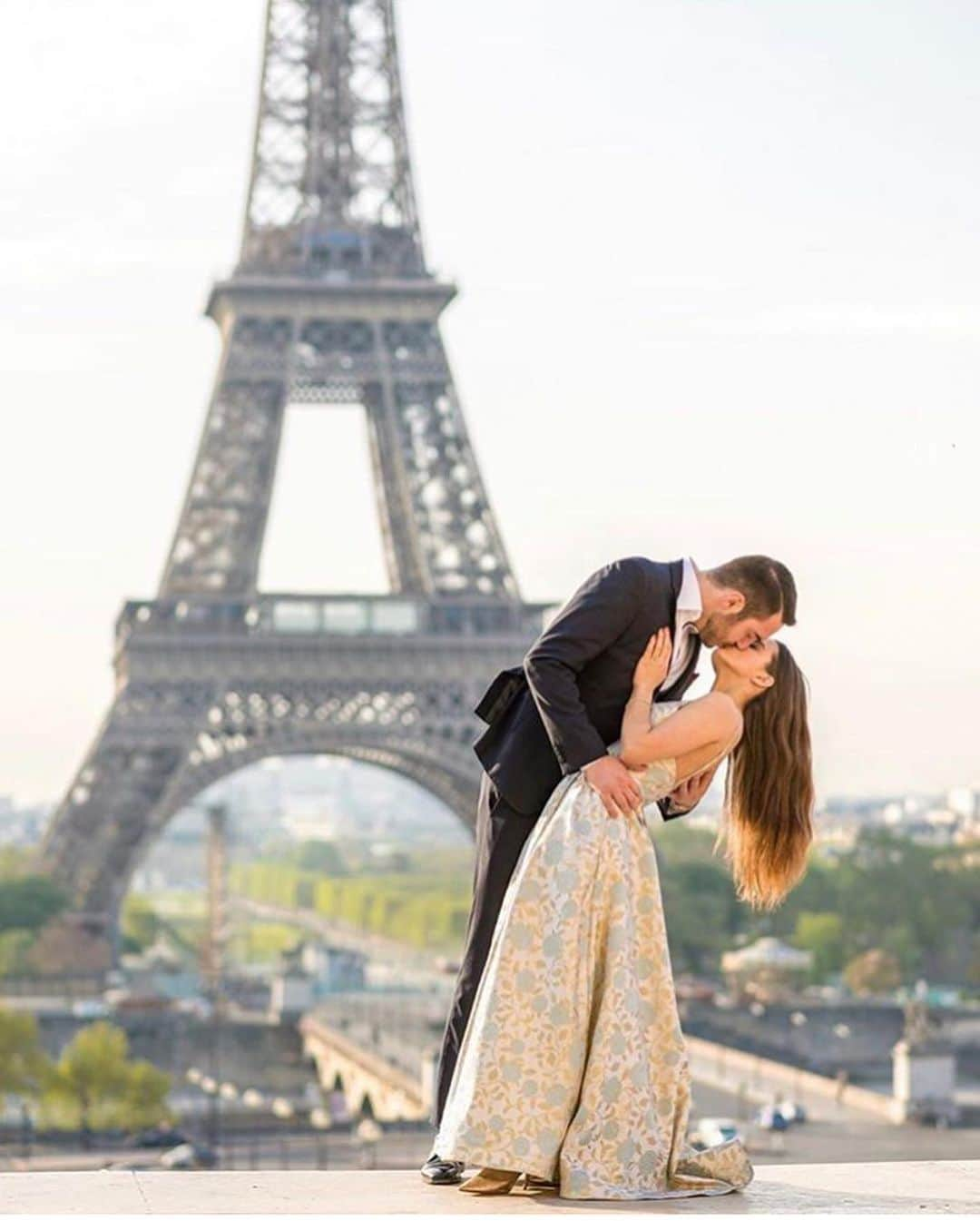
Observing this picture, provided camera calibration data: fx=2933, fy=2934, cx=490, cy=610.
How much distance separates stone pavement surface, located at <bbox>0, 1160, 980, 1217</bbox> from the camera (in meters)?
6.43

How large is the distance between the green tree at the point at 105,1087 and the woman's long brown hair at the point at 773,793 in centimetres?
3504

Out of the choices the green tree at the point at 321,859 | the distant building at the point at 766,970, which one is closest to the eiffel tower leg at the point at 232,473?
the distant building at the point at 766,970

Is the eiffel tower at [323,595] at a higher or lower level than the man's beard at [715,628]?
higher

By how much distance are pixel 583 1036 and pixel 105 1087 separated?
3591 centimetres

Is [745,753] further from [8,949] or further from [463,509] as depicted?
[8,949]

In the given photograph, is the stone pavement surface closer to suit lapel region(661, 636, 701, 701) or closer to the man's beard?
suit lapel region(661, 636, 701, 701)

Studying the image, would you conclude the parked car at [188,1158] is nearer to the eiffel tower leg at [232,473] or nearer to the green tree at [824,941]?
the eiffel tower leg at [232,473]

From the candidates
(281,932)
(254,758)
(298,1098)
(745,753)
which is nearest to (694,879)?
(298,1098)

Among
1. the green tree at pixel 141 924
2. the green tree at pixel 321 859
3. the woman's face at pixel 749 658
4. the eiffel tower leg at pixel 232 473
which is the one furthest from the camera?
the green tree at pixel 321 859

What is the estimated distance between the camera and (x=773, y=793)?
22.9 feet

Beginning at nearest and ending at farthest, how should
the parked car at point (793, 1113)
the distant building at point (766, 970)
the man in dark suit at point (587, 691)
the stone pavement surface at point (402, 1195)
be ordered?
the stone pavement surface at point (402, 1195)
the man in dark suit at point (587, 691)
the parked car at point (793, 1113)
the distant building at point (766, 970)

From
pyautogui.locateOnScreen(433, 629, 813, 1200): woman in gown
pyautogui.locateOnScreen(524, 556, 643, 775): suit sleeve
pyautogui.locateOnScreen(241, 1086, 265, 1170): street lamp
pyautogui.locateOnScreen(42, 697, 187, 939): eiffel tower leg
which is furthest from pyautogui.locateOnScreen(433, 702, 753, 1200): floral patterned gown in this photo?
pyautogui.locateOnScreen(42, 697, 187, 939): eiffel tower leg

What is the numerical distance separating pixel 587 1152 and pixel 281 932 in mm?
93893

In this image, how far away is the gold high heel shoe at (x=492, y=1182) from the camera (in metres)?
6.64
